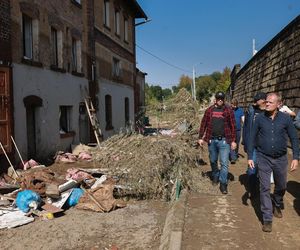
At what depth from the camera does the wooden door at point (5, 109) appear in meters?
9.52

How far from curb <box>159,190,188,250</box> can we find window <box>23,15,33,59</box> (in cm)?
711

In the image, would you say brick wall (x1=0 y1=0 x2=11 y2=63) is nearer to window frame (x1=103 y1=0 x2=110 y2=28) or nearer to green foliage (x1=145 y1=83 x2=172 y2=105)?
green foliage (x1=145 y1=83 x2=172 y2=105)

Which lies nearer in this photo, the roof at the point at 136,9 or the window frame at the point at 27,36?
the window frame at the point at 27,36

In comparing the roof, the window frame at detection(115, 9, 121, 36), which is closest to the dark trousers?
the window frame at detection(115, 9, 121, 36)

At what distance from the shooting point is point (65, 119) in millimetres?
14305

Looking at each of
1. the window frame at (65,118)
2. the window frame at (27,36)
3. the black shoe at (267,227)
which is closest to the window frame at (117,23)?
the window frame at (65,118)

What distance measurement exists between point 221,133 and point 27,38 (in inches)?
276

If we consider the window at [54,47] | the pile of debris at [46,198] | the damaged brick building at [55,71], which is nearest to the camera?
the pile of debris at [46,198]

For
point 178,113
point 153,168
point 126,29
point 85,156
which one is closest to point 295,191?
point 153,168

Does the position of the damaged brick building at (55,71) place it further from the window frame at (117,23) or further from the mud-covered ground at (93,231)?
the mud-covered ground at (93,231)

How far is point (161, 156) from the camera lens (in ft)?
23.5

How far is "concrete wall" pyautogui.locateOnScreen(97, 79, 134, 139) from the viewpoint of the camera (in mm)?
18156

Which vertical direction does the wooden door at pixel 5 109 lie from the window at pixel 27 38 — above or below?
below

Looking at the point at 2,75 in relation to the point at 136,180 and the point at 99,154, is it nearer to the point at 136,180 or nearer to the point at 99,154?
the point at 99,154
